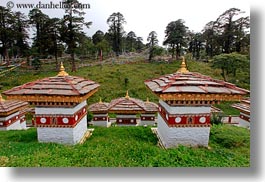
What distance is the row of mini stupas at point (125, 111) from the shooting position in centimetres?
607

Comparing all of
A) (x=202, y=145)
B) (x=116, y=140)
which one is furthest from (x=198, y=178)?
(x=116, y=140)

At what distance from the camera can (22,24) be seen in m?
4.81

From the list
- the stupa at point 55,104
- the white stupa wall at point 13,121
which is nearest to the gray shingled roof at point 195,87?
the stupa at point 55,104

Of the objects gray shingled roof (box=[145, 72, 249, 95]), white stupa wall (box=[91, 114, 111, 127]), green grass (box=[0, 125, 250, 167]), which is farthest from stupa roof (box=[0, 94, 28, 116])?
gray shingled roof (box=[145, 72, 249, 95])

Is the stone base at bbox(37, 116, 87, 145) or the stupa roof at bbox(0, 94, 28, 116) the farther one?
the stupa roof at bbox(0, 94, 28, 116)

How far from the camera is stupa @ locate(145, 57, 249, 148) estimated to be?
3775 mm

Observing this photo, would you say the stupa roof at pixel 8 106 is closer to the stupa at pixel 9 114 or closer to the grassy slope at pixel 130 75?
the stupa at pixel 9 114

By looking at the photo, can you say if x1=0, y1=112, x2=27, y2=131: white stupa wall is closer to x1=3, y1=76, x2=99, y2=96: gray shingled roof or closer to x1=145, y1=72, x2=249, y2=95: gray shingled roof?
x1=3, y1=76, x2=99, y2=96: gray shingled roof

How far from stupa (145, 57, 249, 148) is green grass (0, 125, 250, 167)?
0.24 m

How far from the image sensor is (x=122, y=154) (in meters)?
3.76

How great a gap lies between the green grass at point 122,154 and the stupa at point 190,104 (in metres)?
0.24

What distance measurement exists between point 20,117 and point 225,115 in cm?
686

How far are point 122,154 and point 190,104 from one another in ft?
4.73

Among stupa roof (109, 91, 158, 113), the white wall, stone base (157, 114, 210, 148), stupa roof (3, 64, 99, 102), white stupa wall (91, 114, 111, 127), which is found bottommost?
white stupa wall (91, 114, 111, 127)
